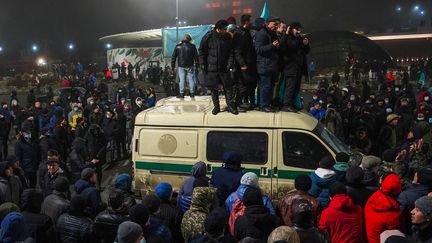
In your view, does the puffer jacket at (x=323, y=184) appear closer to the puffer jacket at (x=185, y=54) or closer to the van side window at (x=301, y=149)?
the van side window at (x=301, y=149)

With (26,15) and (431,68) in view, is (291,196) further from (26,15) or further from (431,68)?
(26,15)

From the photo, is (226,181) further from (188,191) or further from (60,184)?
(60,184)

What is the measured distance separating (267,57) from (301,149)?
195 centimetres

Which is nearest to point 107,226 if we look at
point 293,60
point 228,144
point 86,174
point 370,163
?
point 86,174

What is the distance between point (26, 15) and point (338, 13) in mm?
47124

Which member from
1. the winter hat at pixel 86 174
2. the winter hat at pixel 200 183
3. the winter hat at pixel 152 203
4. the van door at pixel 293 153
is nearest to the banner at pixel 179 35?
the van door at pixel 293 153

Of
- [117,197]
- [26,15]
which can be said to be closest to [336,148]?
[117,197]

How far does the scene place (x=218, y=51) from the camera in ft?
26.8

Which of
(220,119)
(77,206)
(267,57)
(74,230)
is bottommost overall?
(74,230)

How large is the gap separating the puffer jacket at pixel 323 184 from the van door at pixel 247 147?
1.23 m

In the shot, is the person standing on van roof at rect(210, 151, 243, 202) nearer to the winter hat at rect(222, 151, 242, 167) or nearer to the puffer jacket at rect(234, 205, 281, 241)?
the winter hat at rect(222, 151, 242, 167)

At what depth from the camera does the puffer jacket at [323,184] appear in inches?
240

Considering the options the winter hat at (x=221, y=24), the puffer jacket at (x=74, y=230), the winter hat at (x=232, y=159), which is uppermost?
the winter hat at (x=221, y=24)

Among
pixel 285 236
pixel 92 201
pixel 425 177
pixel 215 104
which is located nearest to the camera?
pixel 285 236
